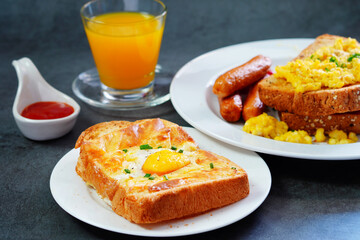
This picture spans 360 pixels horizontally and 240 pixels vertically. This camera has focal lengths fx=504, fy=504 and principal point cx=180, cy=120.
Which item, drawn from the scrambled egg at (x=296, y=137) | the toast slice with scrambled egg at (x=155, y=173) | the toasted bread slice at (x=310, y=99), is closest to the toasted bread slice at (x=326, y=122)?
the toasted bread slice at (x=310, y=99)

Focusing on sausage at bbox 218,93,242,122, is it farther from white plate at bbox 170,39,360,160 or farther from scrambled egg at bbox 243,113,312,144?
scrambled egg at bbox 243,113,312,144

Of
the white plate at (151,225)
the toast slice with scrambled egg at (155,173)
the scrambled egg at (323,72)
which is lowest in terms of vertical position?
the white plate at (151,225)

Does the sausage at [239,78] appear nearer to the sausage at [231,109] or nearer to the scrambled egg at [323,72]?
the sausage at [231,109]

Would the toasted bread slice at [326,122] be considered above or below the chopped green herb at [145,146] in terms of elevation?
below

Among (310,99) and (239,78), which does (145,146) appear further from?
(310,99)

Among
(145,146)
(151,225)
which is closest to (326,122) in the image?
(145,146)

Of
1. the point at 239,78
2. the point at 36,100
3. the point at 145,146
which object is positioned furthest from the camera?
the point at 36,100

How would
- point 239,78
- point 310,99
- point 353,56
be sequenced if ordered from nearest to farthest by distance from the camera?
point 310,99 → point 353,56 → point 239,78
